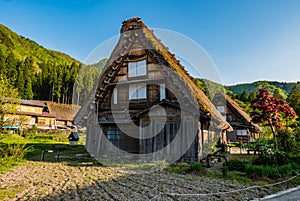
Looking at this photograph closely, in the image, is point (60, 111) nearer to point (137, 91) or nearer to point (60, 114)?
point (60, 114)

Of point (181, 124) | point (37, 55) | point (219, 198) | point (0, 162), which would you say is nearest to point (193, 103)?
point (181, 124)

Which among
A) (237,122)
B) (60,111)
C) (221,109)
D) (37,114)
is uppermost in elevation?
(60,111)

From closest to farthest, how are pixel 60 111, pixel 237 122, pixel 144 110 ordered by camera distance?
pixel 144 110, pixel 237 122, pixel 60 111

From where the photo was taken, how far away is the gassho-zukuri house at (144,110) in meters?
12.3

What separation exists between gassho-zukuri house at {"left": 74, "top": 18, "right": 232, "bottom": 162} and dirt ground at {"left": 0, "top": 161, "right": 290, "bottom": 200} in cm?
326

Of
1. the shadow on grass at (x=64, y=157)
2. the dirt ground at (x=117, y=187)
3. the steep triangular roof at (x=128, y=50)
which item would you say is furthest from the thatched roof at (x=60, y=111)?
the dirt ground at (x=117, y=187)

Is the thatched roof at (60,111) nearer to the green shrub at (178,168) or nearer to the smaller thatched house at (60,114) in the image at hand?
the smaller thatched house at (60,114)

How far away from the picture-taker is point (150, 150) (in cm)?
1287

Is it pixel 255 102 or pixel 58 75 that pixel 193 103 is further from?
pixel 58 75

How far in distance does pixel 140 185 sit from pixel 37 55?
14769 centimetres

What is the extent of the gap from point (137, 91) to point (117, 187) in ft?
29.2

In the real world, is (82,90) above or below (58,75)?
below

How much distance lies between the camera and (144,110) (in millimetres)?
13219

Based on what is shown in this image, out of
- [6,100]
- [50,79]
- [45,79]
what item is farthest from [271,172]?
[45,79]
